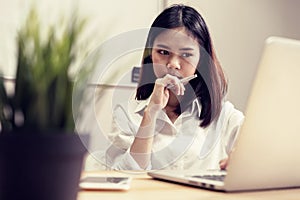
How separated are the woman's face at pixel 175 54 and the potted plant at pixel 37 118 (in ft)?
4.11

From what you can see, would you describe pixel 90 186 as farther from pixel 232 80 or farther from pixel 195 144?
pixel 232 80

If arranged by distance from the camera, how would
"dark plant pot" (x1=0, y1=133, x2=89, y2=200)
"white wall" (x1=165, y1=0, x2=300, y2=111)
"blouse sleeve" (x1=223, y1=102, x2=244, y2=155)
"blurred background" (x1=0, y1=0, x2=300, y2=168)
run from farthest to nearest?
"white wall" (x1=165, y1=0, x2=300, y2=111), "blurred background" (x1=0, y1=0, x2=300, y2=168), "blouse sleeve" (x1=223, y1=102, x2=244, y2=155), "dark plant pot" (x1=0, y1=133, x2=89, y2=200)

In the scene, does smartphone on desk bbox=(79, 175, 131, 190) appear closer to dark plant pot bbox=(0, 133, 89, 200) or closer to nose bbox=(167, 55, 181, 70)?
dark plant pot bbox=(0, 133, 89, 200)

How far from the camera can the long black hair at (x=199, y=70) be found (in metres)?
1.81

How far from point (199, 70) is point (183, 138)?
281 mm

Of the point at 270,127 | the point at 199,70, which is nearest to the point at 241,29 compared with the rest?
the point at 199,70

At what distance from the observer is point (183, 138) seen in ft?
5.90

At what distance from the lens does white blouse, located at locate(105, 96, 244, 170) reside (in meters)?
1.71

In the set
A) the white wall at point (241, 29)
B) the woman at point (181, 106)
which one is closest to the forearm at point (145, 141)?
the woman at point (181, 106)

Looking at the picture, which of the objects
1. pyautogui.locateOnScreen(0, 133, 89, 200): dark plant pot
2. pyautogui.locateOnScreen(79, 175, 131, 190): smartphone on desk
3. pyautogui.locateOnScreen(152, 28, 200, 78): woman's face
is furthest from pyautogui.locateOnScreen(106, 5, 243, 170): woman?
pyautogui.locateOnScreen(0, 133, 89, 200): dark plant pot

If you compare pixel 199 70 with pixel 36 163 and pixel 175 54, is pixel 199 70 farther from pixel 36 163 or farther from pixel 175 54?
pixel 36 163

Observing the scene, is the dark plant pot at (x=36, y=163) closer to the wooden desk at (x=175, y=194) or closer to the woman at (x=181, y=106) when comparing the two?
the wooden desk at (x=175, y=194)

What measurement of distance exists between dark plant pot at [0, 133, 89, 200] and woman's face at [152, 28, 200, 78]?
126 centimetres

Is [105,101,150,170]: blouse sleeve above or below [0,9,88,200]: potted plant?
below
